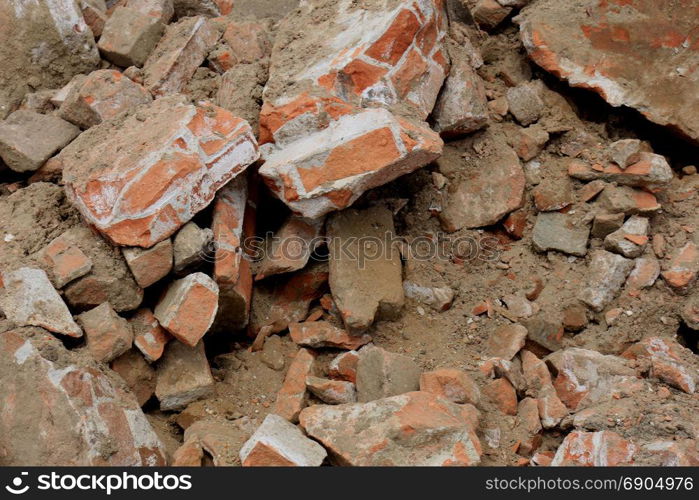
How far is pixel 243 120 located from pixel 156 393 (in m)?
1.45

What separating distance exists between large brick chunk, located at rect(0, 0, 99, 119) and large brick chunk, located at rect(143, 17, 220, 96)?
47 cm

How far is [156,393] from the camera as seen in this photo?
12.0 ft

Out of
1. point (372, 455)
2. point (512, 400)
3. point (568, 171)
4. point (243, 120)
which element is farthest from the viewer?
point (568, 171)

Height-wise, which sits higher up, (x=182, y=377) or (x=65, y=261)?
(x=65, y=261)

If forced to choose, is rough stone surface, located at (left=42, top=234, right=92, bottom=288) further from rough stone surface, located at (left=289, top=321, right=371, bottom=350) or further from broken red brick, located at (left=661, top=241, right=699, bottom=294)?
broken red brick, located at (left=661, top=241, right=699, bottom=294)

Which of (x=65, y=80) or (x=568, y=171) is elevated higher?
(x=65, y=80)

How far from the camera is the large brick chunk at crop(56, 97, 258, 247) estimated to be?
11.8ft

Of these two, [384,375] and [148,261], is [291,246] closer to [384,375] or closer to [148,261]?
[148,261]

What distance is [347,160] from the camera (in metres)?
3.78

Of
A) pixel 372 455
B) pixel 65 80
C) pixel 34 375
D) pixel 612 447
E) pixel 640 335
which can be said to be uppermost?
pixel 65 80

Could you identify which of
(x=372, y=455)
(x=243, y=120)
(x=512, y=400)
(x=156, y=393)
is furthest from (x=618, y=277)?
(x=156, y=393)

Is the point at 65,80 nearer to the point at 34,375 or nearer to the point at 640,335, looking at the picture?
the point at 34,375

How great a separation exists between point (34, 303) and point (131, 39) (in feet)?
6.50

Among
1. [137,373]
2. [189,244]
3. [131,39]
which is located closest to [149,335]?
[137,373]
